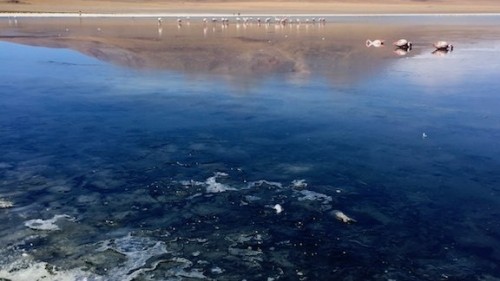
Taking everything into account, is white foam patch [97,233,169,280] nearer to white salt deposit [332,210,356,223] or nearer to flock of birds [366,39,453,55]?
white salt deposit [332,210,356,223]

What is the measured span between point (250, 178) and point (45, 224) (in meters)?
3.19

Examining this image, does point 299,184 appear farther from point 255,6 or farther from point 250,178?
point 255,6

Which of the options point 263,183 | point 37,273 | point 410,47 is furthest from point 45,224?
point 410,47

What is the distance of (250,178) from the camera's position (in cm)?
842

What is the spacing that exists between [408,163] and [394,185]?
3.74 ft

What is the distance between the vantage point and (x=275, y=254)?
6.07 m

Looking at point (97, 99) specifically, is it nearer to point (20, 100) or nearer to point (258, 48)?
point (20, 100)

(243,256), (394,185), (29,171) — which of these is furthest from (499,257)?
(29,171)

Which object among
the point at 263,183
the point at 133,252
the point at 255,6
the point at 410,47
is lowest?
the point at 133,252

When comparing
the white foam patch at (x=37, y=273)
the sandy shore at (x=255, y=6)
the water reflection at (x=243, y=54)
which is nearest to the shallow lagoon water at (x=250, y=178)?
the white foam patch at (x=37, y=273)

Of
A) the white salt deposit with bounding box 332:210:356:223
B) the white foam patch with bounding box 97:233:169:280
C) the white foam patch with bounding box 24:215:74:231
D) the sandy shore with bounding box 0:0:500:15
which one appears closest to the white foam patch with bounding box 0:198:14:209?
the white foam patch with bounding box 24:215:74:231

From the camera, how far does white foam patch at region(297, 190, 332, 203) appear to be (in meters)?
7.60

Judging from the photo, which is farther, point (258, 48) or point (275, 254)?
point (258, 48)

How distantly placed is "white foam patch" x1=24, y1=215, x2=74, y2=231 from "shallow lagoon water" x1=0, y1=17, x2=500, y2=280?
0.09 feet
